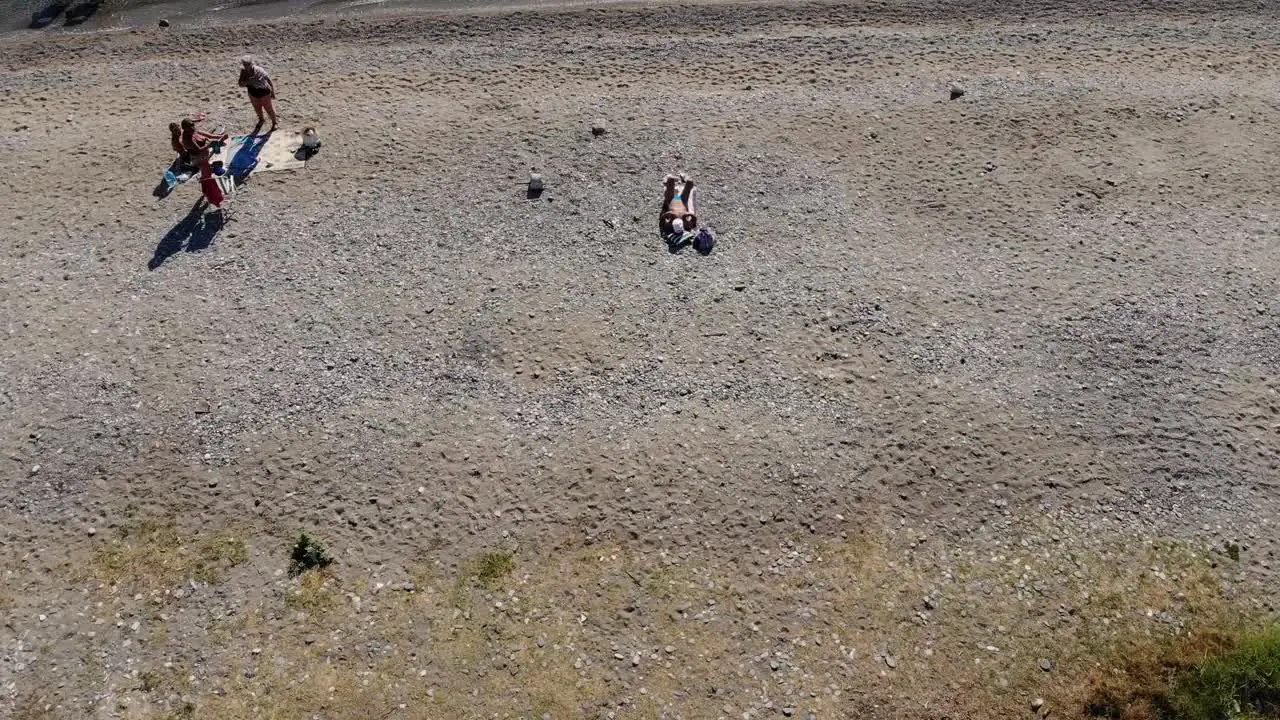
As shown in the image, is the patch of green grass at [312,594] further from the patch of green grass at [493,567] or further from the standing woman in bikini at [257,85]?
the standing woman in bikini at [257,85]

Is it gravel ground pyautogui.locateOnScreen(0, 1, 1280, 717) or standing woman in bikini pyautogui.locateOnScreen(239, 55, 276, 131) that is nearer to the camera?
gravel ground pyautogui.locateOnScreen(0, 1, 1280, 717)

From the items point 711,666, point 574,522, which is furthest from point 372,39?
point 711,666

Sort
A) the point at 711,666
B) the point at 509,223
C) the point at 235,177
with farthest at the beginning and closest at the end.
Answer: the point at 235,177
the point at 509,223
the point at 711,666

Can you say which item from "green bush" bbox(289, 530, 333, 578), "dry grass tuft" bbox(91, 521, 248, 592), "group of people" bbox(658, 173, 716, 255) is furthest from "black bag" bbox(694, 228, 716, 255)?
"dry grass tuft" bbox(91, 521, 248, 592)

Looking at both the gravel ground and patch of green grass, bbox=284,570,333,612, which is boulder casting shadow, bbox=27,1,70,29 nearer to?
the gravel ground

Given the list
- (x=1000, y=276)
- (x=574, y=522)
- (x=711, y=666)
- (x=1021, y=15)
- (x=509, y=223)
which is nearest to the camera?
(x=711, y=666)

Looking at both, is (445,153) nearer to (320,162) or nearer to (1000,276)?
(320,162)
